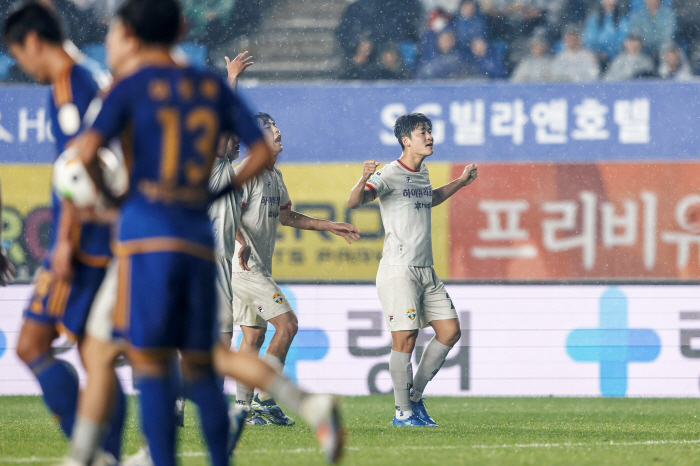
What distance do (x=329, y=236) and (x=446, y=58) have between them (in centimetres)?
272

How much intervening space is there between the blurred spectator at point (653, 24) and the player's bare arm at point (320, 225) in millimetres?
6074

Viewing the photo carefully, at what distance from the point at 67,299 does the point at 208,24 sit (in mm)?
8236

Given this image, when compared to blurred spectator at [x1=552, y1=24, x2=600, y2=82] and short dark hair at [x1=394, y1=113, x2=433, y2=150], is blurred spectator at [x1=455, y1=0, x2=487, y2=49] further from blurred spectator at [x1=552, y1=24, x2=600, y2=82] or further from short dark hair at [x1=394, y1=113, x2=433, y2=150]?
short dark hair at [x1=394, y1=113, x2=433, y2=150]

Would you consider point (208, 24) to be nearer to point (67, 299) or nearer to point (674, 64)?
point (674, 64)

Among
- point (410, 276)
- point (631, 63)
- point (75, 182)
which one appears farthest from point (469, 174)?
point (631, 63)

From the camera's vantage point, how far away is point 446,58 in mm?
11102

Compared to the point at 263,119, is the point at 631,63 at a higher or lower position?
higher

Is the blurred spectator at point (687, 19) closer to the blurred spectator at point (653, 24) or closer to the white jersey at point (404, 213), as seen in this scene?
the blurred spectator at point (653, 24)

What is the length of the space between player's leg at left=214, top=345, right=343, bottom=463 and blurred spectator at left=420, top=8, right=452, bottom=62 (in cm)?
833

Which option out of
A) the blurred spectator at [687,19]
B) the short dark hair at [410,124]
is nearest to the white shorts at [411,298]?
the short dark hair at [410,124]

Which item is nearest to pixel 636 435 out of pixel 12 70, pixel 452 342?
pixel 452 342

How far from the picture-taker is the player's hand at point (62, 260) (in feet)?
10.5

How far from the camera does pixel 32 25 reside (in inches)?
142

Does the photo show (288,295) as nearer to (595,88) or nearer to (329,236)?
(329,236)
